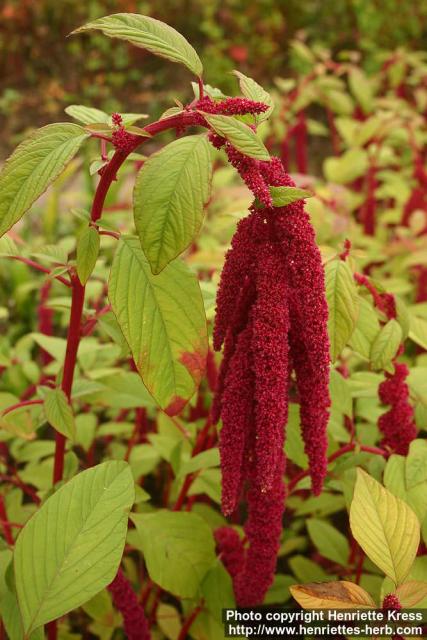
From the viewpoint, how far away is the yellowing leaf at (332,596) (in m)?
0.72

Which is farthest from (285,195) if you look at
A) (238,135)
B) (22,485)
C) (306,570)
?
(306,570)

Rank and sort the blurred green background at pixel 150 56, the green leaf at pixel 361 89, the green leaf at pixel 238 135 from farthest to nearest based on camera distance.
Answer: the blurred green background at pixel 150 56
the green leaf at pixel 361 89
the green leaf at pixel 238 135

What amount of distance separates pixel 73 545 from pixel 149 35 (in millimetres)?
560

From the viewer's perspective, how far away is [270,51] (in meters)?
4.24

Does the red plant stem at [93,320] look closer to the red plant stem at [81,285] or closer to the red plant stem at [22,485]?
the red plant stem at [81,285]

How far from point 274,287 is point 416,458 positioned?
0.39m

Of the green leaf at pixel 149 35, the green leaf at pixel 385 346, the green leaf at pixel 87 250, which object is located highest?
the green leaf at pixel 149 35

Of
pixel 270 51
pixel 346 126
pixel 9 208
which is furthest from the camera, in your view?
pixel 270 51

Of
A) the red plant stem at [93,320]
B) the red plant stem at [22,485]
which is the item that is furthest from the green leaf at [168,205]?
the red plant stem at [22,485]

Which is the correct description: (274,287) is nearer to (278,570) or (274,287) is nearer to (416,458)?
(416,458)

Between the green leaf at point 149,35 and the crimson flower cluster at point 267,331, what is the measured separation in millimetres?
88

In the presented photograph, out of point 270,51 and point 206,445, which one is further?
point 270,51

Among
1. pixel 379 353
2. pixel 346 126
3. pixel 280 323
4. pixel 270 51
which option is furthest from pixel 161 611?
pixel 270 51

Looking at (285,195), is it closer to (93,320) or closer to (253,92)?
(253,92)
